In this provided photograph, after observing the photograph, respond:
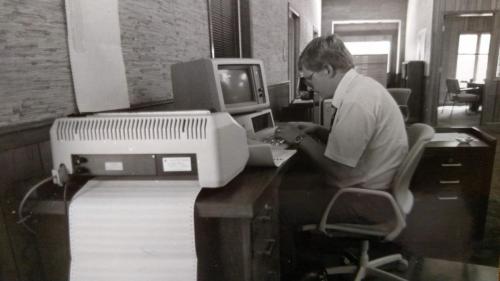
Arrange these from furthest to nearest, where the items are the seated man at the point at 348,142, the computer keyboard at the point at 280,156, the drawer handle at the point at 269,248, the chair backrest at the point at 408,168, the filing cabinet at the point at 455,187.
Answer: the filing cabinet at the point at 455,187 < the seated man at the point at 348,142 < the chair backrest at the point at 408,168 < the computer keyboard at the point at 280,156 < the drawer handle at the point at 269,248

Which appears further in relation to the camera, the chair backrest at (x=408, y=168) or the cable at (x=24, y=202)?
the chair backrest at (x=408, y=168)

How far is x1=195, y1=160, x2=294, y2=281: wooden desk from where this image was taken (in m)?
0.92

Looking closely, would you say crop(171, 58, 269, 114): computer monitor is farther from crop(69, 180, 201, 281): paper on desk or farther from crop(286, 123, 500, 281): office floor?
crop(286, 123, 500, 281): office floor

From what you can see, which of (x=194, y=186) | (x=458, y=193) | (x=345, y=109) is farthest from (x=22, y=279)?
(x=458, y=193)

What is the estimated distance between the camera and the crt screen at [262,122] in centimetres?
187

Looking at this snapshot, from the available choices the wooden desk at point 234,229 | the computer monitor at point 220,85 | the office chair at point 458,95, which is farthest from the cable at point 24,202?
the office chair at point 458,95

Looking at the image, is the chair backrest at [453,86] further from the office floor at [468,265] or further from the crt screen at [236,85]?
the crt screen at [236,85]

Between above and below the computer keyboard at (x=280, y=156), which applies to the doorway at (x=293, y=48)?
above

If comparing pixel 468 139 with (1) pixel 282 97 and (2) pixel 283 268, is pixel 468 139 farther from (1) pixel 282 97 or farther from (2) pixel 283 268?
(1) pixel 282 97

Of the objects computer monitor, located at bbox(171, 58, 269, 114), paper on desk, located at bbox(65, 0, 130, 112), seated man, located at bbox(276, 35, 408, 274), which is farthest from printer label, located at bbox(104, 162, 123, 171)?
seated man, located at bbox(276, 35, 408, 274)

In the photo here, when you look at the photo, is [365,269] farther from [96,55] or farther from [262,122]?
[96,55]

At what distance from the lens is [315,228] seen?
Result: 1.67 m

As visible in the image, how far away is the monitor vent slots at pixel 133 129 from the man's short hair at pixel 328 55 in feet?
3.16

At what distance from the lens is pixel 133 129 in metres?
0.98
